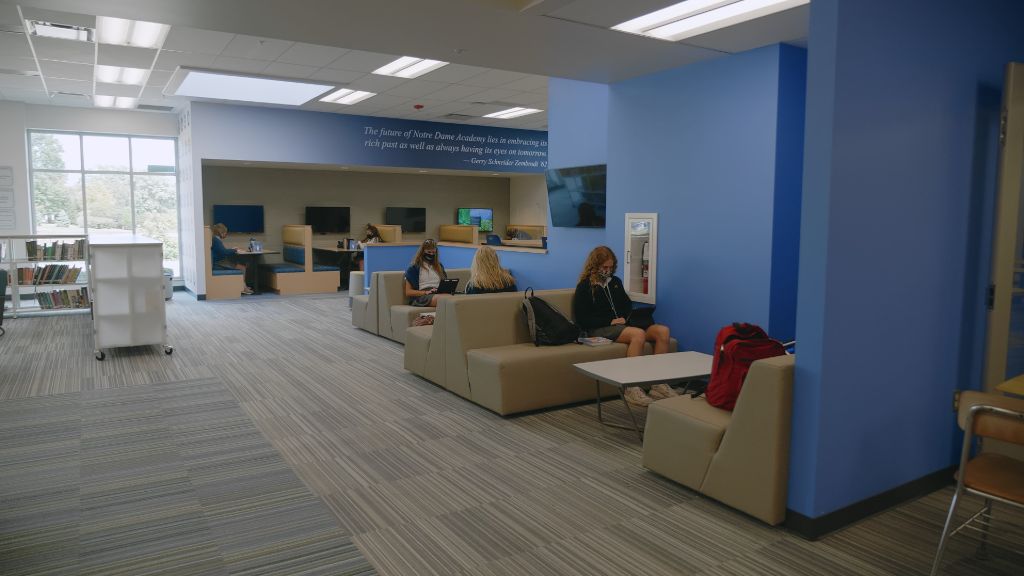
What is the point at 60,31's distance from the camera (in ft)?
22.2

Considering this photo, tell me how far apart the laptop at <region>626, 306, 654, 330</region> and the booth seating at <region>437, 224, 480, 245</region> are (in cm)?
779

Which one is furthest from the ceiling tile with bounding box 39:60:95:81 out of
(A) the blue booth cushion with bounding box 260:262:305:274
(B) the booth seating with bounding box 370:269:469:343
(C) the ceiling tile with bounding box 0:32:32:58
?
(B) the booth seating with bounding box 370:269:469:343

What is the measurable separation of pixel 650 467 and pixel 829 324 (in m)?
1.28

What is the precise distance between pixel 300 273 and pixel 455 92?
4799 millimetres

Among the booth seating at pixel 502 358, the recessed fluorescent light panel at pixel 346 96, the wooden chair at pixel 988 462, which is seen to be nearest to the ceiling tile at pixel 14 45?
the recessed fluorescent light panel at pixel 346 96

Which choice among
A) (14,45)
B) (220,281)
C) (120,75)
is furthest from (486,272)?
(220,281)

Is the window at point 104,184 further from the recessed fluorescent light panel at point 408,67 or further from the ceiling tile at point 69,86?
the recessed fluorescent light panel at point 408,67

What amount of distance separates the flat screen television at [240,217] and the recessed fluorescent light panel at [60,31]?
5.64 m

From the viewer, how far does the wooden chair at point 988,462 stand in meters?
2.32

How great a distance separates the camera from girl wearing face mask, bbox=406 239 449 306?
24.6ft

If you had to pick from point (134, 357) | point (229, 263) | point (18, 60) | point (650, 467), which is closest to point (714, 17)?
point (650, 467)

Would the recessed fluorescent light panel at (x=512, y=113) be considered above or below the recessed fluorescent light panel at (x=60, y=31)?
above

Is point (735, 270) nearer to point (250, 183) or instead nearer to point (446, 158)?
point (446, 158)

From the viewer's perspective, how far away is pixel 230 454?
13.5 feet
